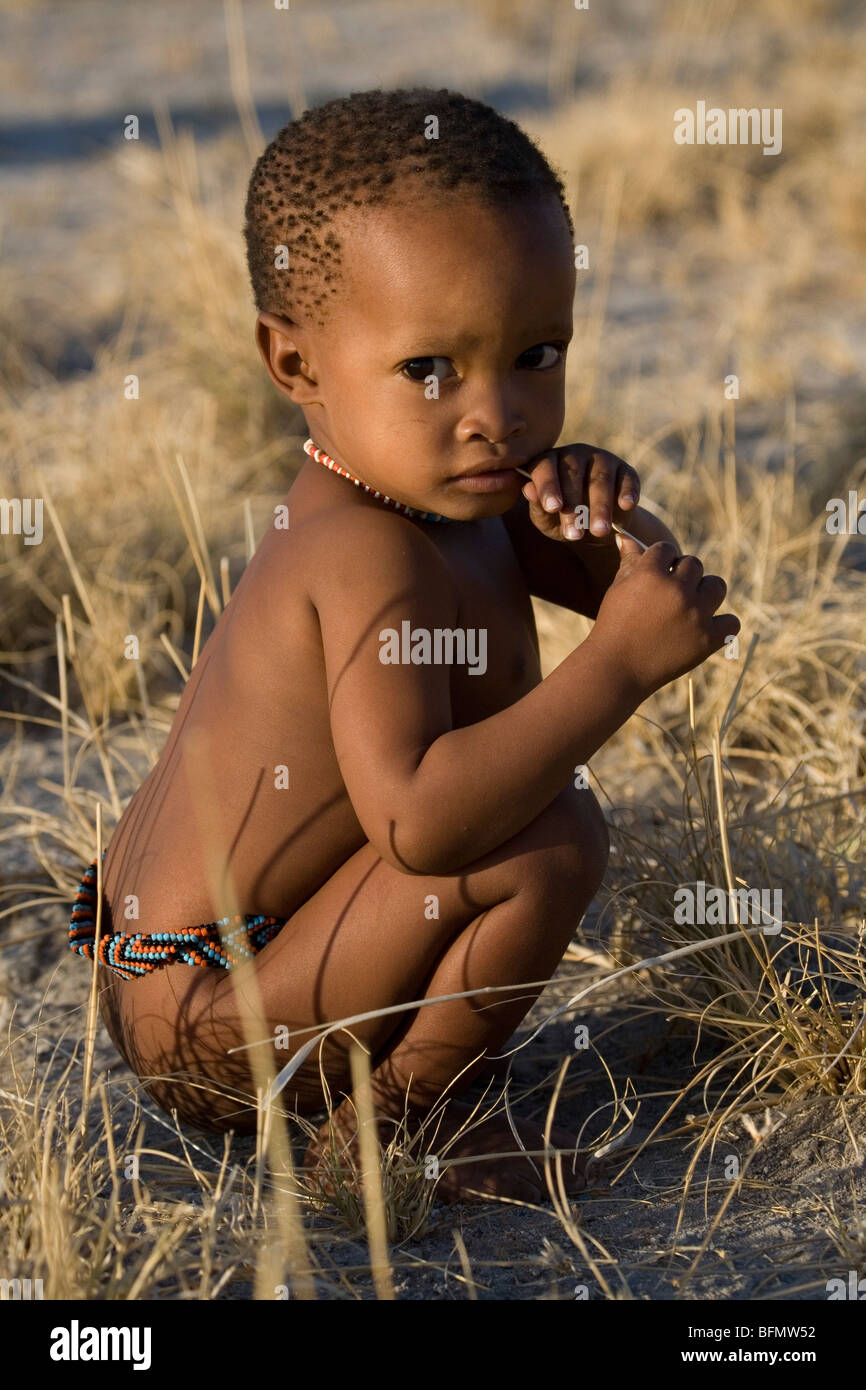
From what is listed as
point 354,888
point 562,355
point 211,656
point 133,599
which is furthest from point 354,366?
point 133,599

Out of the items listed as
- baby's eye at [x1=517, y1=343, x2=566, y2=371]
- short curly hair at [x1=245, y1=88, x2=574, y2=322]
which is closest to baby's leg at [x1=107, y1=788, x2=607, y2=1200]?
baby's eye at [x1=517, y1=343, x2=566, y2=371]

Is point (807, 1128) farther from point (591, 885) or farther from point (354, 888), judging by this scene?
point (354, 888)

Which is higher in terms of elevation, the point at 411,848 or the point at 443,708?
the point at 443,708

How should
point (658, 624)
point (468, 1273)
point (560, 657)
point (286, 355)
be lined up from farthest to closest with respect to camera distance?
point (560, 657) < point (286, 355) < point (658, 624) < point (468, 1273)

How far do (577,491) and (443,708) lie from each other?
27 centimetres

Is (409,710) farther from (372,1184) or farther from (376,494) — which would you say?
(372,1184)

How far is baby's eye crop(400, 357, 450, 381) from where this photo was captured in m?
1.51

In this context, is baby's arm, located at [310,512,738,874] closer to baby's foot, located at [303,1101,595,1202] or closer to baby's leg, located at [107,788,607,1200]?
baby's leg, located at [107,788,607,1200]

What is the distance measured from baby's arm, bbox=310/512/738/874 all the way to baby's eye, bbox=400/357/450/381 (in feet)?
0.52

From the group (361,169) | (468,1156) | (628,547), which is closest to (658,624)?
(628,547)

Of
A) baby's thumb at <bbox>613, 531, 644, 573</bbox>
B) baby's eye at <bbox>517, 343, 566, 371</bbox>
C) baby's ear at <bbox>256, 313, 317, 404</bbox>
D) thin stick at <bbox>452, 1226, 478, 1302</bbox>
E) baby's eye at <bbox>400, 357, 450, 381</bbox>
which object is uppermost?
baby's ear at <bbox>256, 313, 317, 404</bbox>

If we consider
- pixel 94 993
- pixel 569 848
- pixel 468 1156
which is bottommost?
pixel 468 1156

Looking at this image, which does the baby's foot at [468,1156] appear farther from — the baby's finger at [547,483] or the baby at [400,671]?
the baby's finger at [547,483]

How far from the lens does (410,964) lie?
1.65 metres
